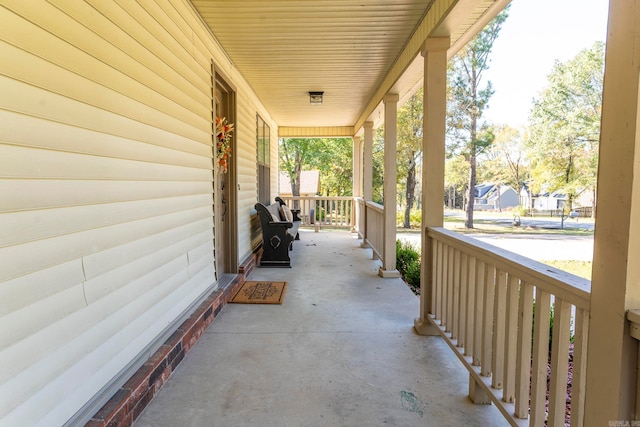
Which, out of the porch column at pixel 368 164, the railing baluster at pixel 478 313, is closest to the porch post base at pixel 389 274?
the porch column at pixel 368 164

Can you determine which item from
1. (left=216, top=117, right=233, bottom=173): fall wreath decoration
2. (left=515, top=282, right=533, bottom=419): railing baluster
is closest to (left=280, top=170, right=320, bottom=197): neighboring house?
(left=216, top=117, right=233, bottom=173): fall wreath decoration

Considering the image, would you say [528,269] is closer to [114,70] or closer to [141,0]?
[114,70]

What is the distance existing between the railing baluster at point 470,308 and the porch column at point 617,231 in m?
1.03

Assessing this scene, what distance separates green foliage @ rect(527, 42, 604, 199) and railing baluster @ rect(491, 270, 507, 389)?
940 centimetres

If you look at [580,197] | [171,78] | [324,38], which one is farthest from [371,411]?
[580,197]

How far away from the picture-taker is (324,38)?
3.51 meters

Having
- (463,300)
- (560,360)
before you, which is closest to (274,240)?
(463,300)

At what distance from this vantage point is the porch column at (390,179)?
4.89 m

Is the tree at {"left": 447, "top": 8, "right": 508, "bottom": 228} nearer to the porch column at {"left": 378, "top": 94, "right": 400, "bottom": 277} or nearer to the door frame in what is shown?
the porch column at {"left": 378, "top": 94, "right": 400, "bottom": 277}

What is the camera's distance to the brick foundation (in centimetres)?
169

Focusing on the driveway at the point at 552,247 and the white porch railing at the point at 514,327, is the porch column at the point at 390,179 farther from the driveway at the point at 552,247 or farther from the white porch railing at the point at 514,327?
the driveway at the point at 552,247

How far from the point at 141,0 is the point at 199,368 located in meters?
2.31

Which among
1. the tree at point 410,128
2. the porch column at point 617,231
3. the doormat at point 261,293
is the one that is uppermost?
the tree at point 410,128

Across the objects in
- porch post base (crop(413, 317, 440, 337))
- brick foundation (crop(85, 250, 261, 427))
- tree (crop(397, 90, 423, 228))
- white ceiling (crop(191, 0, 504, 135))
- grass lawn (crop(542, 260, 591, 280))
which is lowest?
grass lawn (crop(542, 260, 591, 280))
